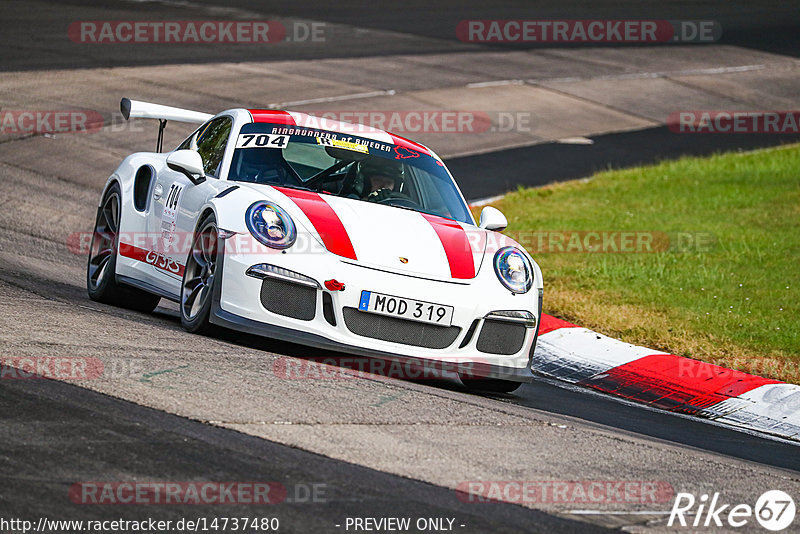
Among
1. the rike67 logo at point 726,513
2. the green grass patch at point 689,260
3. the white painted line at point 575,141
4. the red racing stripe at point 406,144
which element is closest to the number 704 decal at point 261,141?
the red racing stripe at point 406,144

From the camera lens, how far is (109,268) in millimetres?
8234

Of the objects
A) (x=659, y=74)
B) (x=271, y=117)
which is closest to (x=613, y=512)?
(x=271, y=117)

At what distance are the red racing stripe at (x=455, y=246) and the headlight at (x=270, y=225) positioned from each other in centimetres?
90

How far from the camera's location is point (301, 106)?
57.0 ft

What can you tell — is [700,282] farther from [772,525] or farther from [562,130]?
[562,130]

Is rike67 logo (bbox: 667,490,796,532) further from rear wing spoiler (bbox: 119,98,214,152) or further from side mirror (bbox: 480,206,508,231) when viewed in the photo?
rear wing spoiler (bbox: 119,98,214,152)

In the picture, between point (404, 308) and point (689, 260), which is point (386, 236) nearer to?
point (404, 308)

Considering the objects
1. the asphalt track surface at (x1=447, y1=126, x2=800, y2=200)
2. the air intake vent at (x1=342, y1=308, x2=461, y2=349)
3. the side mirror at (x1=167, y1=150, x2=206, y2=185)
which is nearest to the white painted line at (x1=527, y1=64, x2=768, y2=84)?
the asphalt track surface at (x1=447, y1=126, x2=800, y2=200)

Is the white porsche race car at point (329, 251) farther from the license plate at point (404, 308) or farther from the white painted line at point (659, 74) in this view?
the white painted line at point (659, 74)

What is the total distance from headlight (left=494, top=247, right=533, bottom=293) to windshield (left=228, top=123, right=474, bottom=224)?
73 centimetres

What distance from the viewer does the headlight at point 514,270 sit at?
690 cm

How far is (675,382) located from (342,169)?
258 cm

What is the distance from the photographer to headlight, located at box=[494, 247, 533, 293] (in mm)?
6900

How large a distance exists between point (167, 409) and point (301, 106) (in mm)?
12561
